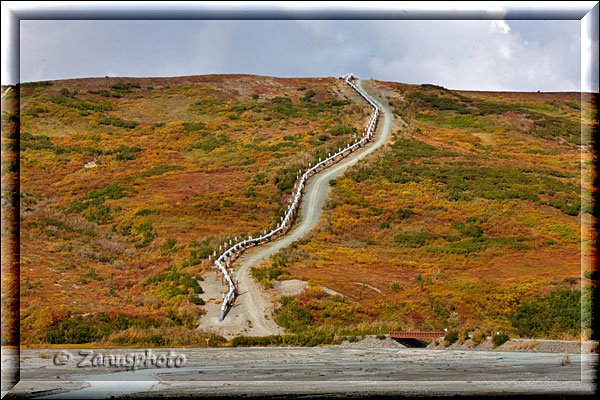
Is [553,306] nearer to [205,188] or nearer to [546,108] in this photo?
[205,188]

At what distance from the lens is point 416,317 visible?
2283 centimetres

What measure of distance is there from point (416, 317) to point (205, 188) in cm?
2807

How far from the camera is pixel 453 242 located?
35906 millimetres

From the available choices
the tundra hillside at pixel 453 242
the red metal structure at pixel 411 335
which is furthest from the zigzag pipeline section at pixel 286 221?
the red metal structure at pixel 411 335

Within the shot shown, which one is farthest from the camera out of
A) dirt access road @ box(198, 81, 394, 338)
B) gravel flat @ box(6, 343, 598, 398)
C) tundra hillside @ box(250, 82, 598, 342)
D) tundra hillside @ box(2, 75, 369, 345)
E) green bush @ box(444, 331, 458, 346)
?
tundra hillside @ box(250, 82, 598, 342)

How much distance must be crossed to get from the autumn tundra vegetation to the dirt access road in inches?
27.6

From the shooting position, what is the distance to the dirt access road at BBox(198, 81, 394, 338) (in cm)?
2062

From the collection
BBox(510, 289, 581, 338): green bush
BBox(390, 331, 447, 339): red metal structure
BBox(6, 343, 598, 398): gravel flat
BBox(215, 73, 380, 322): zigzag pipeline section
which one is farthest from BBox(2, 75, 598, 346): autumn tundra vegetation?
BBox(6, 343, 598, 398): gravel flat

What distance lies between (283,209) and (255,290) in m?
17.3

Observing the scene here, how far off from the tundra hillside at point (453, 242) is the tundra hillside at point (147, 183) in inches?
214

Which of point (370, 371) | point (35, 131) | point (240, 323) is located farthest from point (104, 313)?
point (35, 131)

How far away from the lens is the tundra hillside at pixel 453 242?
74.0 ft

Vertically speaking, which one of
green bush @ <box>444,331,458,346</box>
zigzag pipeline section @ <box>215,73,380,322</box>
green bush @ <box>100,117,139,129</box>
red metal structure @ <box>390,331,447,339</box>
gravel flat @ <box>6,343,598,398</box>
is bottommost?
green bush @ <box>444,331,458,346</box>

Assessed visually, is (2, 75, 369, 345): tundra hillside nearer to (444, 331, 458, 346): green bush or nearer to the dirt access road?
the dirt access road
